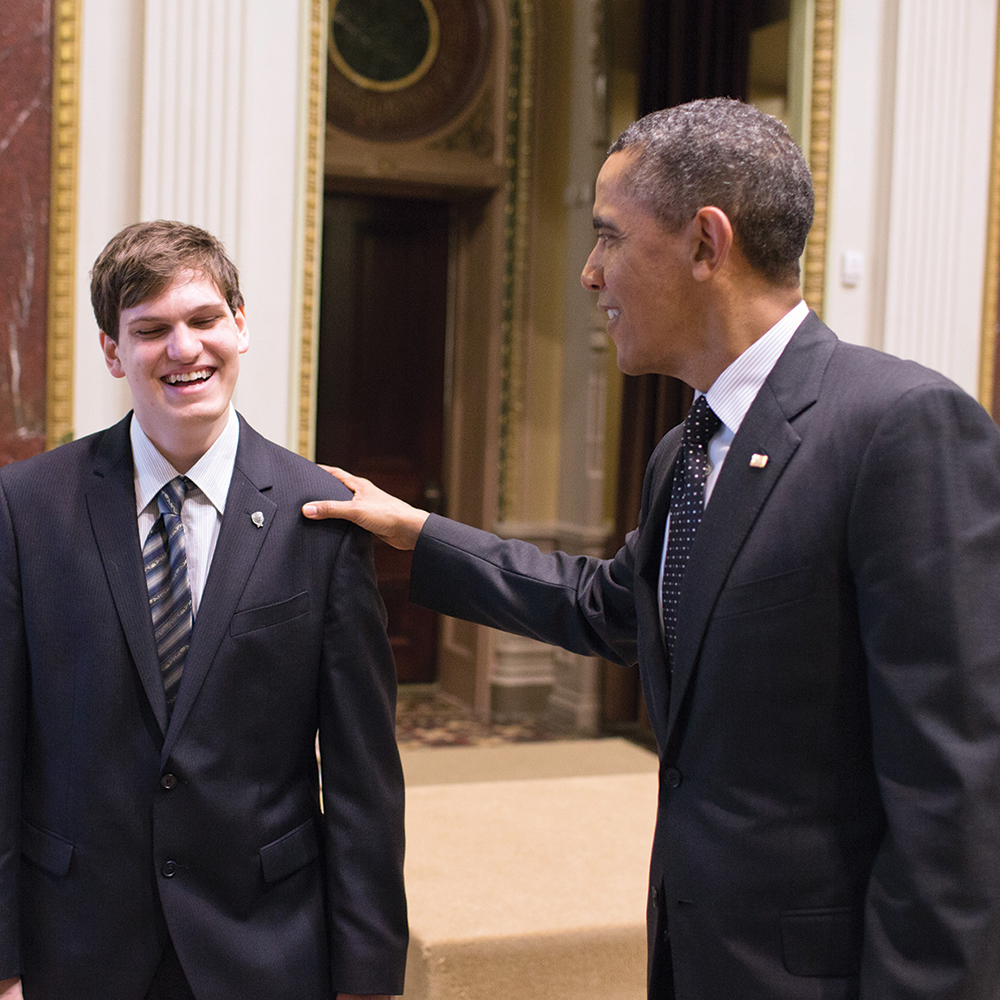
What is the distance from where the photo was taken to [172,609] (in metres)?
1.47

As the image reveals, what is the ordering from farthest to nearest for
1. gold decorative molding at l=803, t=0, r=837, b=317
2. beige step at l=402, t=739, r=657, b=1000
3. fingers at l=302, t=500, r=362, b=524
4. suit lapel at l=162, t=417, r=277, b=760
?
gold decorative molding at l=803, t=0, r=837, b=317
beige step at l=402, t=739, r=657, b=1000
fingers at l=302, t=500, r=362, b=524
suit lapel at l=162, t=417, r=277, b=760

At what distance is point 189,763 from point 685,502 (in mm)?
656

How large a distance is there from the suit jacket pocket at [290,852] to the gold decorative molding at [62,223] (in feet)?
8.05

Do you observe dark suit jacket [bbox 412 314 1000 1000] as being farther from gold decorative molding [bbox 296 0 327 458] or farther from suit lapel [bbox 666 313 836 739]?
gold decorative molding [bbox 296 0 327 458]

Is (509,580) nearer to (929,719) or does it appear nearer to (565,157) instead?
(929,719)

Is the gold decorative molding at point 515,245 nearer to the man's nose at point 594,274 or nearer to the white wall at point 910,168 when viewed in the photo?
the white wall at point 910,168

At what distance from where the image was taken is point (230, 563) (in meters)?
1.49

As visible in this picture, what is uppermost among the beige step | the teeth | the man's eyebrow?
the man's eyebrow

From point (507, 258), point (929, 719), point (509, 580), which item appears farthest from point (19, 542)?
point (507, 258)

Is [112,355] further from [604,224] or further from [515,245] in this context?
[515,245]

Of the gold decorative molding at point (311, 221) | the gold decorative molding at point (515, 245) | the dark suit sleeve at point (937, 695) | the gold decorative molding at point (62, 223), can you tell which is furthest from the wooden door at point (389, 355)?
the dark suit sleeve at point (937, 695)

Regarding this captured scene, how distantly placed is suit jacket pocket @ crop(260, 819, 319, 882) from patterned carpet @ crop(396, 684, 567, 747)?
13.3 ft

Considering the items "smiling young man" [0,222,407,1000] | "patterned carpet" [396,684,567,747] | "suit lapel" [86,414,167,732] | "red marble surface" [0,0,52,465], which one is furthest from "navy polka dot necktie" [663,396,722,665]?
"patterned carpet" [396,684,567,747]

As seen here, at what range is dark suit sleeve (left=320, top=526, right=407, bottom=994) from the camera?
4.92ft
